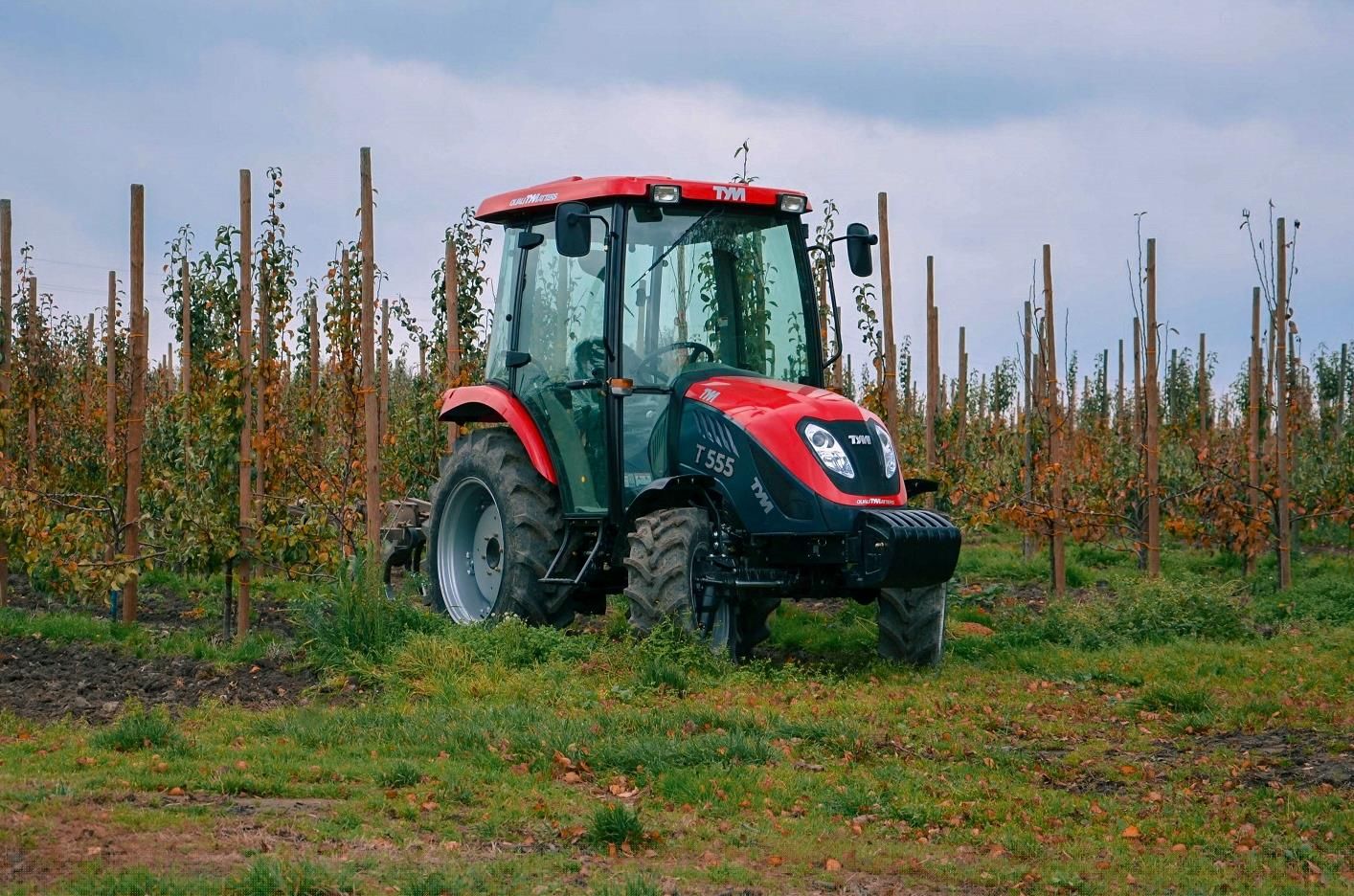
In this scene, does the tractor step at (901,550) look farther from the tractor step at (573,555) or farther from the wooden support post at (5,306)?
the wooden support post at (5,306)

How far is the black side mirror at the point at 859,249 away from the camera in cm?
962

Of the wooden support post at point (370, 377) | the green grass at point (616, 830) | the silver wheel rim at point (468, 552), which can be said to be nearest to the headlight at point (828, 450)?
the silver wheel rim at point (468, 552)

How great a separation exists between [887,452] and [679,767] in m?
3.34

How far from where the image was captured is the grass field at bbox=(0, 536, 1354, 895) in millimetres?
5039

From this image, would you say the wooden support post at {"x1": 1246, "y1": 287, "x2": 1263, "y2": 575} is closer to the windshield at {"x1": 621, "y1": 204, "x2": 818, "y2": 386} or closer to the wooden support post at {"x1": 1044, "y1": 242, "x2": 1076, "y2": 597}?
the wooden support post at {"x1": 1044, "y1": 242, "x2": 1076, "y2": 597}

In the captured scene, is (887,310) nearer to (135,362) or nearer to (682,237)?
(682,237)

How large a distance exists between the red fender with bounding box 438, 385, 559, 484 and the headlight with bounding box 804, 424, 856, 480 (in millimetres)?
1978

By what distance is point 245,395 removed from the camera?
10594 millimetres

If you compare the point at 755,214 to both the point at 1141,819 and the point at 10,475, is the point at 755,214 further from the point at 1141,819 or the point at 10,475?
the point at 10,475

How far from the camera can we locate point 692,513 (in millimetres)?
9039

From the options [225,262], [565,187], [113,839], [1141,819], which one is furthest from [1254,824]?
[225,262]

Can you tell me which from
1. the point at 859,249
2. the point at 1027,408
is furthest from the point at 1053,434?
the point at 859,249

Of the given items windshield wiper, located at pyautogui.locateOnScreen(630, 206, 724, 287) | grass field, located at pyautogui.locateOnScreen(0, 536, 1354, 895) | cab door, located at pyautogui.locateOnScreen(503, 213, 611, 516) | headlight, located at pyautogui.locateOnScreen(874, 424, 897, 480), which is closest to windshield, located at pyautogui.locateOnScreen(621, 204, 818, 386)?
windshield wiper, located at pyautogui.locateOnScreen(630, 206, 724, 287)

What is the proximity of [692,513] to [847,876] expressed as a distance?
4160mm
